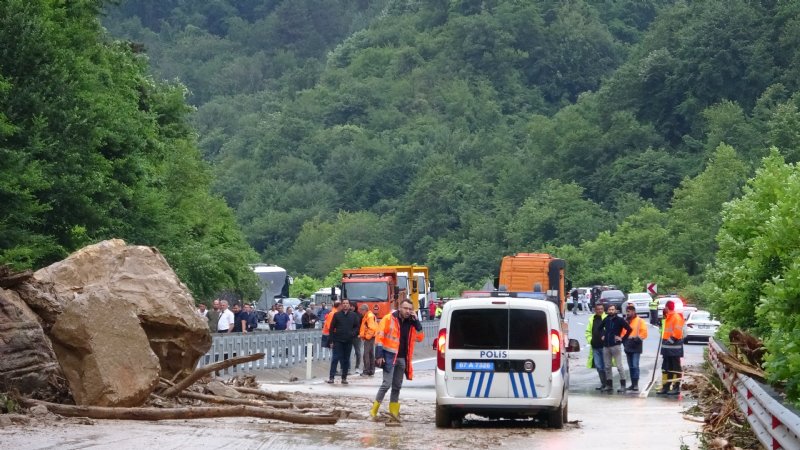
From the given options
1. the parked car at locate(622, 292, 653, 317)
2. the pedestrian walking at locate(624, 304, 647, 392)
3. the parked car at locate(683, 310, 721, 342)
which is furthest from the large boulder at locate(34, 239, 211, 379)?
the parked car at locate(622, 292, 653, 317)

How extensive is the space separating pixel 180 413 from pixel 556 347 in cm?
494

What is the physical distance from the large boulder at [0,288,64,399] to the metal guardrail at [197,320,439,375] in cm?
1388

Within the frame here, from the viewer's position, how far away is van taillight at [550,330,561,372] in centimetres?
2147

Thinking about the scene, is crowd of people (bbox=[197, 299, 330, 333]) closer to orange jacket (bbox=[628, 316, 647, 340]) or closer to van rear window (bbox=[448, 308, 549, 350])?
orange jacket (bbox=[628, 316, 647, 340])

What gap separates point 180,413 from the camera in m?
20.7

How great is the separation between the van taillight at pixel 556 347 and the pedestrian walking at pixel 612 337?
931cm

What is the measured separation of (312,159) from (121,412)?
525 feet

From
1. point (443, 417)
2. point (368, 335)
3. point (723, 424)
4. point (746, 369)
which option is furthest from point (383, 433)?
point (368, 335)

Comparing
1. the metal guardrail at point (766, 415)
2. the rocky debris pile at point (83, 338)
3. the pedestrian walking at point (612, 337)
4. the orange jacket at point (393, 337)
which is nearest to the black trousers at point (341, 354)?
the pedestrian walking at point (612, 337)

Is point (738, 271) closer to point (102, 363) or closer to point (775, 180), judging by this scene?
point (775, 180)

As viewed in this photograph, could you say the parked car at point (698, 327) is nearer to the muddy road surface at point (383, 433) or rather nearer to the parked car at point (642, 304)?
the parked car at point (642, 304)


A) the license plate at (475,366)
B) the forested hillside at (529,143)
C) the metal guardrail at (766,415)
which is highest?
the forested hillside at (529,143)

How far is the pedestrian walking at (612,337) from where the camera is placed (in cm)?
3086

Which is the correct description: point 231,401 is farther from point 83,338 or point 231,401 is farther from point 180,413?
point 83,338
